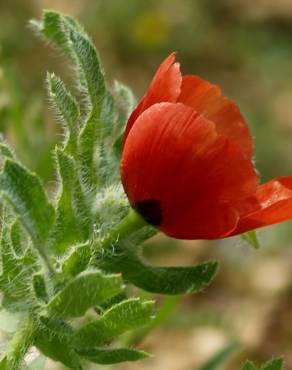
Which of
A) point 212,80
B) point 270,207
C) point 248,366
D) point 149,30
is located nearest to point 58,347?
point 248,366

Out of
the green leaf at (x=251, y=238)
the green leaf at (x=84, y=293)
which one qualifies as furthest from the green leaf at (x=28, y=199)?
the green leaf at (x=251, y=238)

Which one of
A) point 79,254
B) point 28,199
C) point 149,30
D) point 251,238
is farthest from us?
point 149,30

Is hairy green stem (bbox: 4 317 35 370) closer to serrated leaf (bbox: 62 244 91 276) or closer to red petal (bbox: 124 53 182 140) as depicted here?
serrated leaf (bbox: 62 244 91 276)

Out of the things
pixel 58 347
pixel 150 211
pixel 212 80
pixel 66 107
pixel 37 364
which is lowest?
pixel 212 80

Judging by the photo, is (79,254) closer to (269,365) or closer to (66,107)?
(66,107)

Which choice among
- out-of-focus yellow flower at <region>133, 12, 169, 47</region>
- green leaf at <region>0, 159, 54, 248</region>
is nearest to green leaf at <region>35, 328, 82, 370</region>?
green leaf at <region>0, 159, 54, 248</region>

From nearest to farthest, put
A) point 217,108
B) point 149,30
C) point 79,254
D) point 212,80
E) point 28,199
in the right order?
point 28,199 → point 79,254 → point 217,108 → point 149,30 → point 212,80
